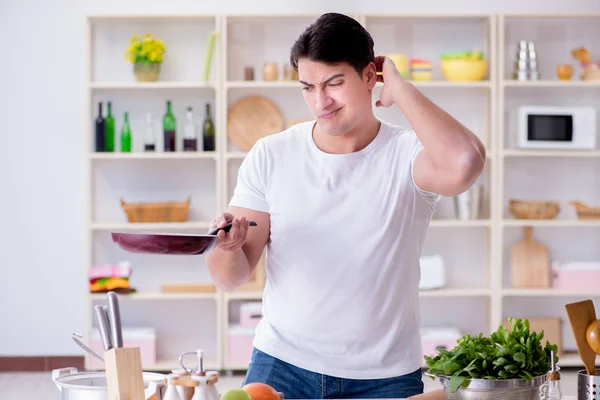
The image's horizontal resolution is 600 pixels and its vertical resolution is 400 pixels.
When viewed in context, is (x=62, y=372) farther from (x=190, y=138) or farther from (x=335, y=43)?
(x=190, y=138)

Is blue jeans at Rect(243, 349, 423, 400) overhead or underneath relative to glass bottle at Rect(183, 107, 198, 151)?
underneath

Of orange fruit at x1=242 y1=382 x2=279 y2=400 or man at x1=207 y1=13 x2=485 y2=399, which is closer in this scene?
orange fruit at x1=242 y1=382 x2=279 y2=400

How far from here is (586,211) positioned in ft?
17.0

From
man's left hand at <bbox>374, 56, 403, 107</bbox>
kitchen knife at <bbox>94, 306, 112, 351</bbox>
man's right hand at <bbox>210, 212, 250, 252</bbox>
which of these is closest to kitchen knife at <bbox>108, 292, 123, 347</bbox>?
kitchen knife at <bbox>94, 306, 112, 351</bbox>

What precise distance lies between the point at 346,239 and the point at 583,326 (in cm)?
52

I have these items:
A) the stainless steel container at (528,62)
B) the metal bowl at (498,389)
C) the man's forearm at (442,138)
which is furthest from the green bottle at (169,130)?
the metal bowl at (498,389)

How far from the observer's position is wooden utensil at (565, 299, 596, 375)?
1699mm

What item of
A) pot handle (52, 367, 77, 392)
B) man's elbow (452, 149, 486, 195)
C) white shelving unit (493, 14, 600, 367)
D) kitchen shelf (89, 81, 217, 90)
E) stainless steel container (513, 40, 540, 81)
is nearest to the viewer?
pot handle (52, 367, 77, 392)

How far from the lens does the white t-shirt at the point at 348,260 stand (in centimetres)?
190

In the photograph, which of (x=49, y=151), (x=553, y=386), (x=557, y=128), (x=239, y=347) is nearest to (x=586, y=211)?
(x=557, y=128)

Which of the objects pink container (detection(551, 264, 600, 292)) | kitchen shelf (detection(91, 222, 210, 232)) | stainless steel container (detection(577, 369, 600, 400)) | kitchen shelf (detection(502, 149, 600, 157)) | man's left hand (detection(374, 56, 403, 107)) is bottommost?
pink container (detection(551, 264, 600, 292))

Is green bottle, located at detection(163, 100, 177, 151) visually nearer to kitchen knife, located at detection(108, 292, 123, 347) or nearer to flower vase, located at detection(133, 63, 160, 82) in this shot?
flower vase, located at detection(133, 63, 160, 82)

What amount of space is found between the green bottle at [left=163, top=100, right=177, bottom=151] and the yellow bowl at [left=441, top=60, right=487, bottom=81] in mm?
1637

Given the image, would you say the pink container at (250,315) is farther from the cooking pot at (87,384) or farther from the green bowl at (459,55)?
the cooking pot at (87,384)
